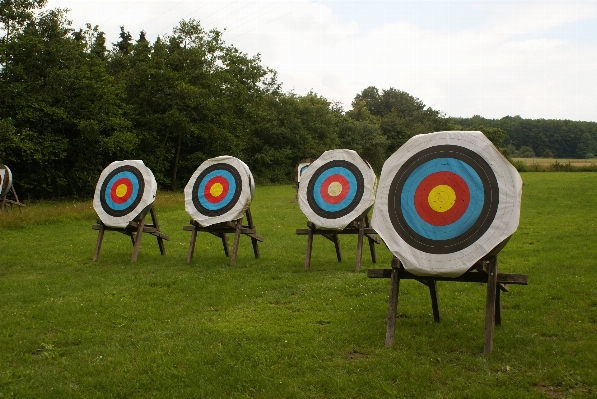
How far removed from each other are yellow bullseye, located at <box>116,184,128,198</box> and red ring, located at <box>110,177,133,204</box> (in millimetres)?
49

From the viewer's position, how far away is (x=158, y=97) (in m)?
35.7

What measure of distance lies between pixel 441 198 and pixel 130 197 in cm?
795

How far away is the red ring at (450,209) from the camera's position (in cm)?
595

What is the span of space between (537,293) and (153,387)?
5.39 meters

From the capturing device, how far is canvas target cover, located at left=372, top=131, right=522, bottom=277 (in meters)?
5.59

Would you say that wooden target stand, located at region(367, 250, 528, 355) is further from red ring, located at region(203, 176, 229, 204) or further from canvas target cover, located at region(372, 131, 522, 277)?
red ring, located at region(203, 176, 229, 204)

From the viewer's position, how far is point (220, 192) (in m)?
11.8

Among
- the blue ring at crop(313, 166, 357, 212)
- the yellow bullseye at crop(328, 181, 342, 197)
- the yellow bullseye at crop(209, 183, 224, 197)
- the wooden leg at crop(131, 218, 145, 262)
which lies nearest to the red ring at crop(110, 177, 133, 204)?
the wooden leg at crop(131, 218, 145, 262)

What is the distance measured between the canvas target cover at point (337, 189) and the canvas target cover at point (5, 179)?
12603mm

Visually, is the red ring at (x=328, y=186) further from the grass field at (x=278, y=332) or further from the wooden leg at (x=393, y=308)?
the wooden leg at (x=393, y=308)

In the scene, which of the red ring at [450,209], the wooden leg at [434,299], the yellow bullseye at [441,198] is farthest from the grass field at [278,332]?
the yellow bullseye at [441,198]

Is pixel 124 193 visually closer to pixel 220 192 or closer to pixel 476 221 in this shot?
pixel 220 192

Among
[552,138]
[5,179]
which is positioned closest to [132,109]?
[5,179]

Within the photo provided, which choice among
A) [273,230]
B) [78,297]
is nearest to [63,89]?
[273,230]
